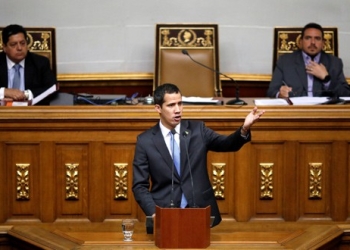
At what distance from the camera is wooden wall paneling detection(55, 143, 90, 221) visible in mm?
6539

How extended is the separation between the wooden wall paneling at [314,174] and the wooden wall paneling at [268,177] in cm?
13

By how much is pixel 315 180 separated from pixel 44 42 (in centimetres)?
266

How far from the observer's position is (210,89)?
8.05m

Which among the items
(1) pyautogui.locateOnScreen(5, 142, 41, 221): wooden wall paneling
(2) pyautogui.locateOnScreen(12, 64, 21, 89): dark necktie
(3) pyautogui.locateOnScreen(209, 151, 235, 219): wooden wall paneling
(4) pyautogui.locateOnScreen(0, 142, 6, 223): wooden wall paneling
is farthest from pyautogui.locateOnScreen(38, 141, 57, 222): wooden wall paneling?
(2) pyautogui.locateOnScreen(12, 64, 21, 89): dark necktie

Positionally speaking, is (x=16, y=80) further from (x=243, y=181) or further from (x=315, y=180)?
(x=315, y=180)

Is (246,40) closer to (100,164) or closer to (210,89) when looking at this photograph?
(210,89)

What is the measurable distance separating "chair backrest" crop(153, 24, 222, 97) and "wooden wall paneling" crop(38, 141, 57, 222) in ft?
5.79

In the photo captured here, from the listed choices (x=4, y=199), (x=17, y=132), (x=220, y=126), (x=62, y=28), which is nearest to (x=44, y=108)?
(x=17, y=132)

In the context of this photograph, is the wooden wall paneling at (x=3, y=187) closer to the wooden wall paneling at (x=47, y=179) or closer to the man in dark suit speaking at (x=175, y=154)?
the wooden wall paneling at (x=47, y=179)

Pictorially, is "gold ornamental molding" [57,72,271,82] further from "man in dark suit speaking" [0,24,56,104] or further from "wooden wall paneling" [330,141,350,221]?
"wooden wall paneling" [330,141,350,221]

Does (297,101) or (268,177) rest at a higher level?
(297,101)

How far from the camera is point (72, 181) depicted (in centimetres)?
654

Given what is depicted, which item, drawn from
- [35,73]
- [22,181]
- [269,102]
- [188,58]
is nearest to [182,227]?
[22,181]

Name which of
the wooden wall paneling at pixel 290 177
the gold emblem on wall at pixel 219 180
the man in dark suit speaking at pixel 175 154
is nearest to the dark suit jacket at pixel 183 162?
the man in dark suit speaking at pixel 175 154
